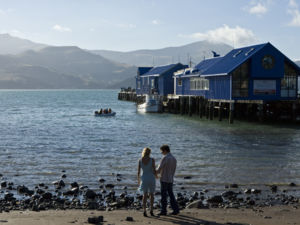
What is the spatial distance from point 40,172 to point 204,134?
20896mm

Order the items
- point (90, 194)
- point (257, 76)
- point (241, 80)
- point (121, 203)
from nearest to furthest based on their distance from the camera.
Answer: point (121, 203) < point (90, 194) < point (257, 76) < point (241, 80)

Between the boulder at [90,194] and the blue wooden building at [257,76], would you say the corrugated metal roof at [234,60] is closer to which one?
the blue wooden building at [257,76]

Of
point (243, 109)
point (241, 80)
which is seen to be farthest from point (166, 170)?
point (243, 109)

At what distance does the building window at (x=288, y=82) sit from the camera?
5034cm

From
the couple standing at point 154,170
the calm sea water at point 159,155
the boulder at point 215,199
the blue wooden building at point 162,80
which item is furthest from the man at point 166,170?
the blue wooden building at point 162,80

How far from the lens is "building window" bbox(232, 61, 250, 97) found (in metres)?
48.3

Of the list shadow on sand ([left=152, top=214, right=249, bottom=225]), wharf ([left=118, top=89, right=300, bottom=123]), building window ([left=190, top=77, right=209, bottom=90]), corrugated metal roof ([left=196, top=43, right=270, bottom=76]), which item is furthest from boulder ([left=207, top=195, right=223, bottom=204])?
building window ([left=190, top=77, right=209, bottom=90])

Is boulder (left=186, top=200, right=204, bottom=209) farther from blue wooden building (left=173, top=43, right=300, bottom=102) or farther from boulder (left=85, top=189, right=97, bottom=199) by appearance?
blue wooden building (left=173, top=43, right=300, bottom=102)

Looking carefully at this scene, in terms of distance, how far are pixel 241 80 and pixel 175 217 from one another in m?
37.1

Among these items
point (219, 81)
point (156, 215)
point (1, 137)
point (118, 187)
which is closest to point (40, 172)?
point (118, 187)

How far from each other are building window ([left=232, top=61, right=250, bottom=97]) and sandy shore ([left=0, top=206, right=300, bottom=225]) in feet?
Answer: 115

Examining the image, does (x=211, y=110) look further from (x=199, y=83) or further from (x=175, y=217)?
(x=175, y=217)

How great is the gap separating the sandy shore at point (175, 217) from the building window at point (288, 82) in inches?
1491

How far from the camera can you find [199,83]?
199 feet
